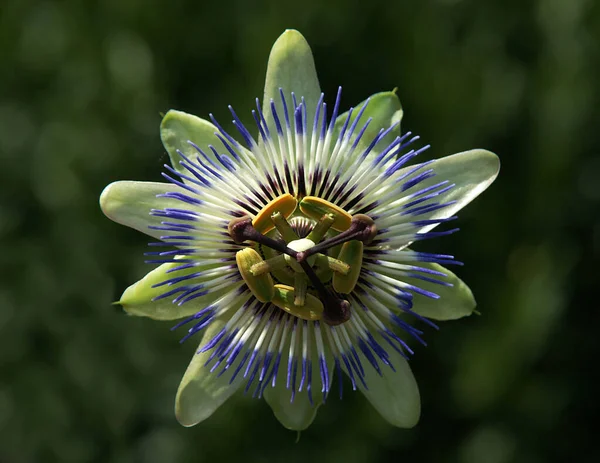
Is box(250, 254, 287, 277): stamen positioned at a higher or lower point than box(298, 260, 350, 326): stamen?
higher

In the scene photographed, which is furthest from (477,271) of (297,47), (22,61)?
(22,61)

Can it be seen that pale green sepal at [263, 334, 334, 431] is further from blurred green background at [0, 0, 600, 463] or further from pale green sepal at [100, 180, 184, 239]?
blurred green background at [0, 0, 600, 463]

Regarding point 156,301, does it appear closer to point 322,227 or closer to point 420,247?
point 322,227

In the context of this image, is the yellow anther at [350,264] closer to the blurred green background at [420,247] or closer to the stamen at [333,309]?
the stamen at [333,309]

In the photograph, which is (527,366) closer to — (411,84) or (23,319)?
(411,84)

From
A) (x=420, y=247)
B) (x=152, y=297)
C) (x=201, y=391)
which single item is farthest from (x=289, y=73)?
(x=420, y=247)

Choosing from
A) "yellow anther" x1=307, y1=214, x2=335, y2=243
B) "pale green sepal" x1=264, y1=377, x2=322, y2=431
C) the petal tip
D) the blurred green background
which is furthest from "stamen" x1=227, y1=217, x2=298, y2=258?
the blurred green background
